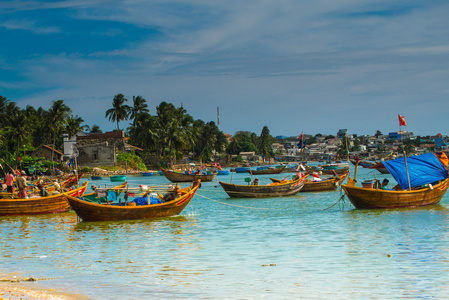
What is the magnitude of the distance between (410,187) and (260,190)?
10.8 meters

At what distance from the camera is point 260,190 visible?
3069cm

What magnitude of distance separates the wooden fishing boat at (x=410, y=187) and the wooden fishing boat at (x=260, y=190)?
9019 millimetres

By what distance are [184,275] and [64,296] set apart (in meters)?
2.84

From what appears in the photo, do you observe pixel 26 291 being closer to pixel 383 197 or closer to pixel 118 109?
pixel 383 197

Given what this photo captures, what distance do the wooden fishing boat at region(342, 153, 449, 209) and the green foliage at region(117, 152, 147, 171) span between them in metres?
59.5

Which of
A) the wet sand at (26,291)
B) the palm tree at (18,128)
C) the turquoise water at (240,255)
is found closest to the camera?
the wet sand at (26,291)

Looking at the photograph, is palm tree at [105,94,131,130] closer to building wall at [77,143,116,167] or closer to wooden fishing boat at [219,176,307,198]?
building wall at [77,143,116,167]

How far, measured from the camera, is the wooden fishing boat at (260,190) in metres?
30.7

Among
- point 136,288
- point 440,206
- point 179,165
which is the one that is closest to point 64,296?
point 136,288

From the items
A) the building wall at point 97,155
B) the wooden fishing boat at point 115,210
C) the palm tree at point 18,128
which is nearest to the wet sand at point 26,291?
the wooden fishing boat at point 115,210

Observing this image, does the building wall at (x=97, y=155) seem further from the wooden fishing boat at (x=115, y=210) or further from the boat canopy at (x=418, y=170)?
the boat canopy at (x=418, y=170)

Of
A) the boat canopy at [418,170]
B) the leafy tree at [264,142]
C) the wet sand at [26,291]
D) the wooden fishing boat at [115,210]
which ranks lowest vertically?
the wet sand at [26,291]

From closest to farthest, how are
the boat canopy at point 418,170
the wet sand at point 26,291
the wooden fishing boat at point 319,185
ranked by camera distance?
the wet sand at point 26,291 → the boat canopy at point 418,170 → the wooden fishing boat at point 319,185

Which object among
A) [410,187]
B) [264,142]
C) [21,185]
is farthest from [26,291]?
[264,142]
